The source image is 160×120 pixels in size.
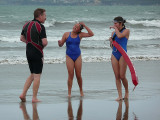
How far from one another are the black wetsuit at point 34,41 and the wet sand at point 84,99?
2.40 feet

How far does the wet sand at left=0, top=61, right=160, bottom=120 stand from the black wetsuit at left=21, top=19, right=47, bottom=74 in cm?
73

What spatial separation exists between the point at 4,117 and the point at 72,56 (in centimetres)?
255

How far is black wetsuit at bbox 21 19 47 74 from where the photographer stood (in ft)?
26.0

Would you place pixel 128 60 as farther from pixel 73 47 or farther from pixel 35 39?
pixel 35 39

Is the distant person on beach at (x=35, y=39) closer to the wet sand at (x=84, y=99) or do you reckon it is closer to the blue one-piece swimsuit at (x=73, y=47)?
the wet sand at (x=84, y=99)

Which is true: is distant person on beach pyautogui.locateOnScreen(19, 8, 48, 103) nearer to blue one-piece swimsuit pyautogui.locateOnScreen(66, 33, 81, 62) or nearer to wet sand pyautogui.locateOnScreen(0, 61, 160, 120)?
wet sand pyautogui.locateOnScreen(0, 61, 160, 120)

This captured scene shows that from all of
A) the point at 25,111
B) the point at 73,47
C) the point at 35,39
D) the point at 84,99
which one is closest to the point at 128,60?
the point at 84,99

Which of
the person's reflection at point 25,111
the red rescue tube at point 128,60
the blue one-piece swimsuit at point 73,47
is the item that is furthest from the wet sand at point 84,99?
the blue one-piece swimsuit at point 73,47

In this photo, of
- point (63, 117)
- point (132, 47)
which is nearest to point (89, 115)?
point (63, 117)

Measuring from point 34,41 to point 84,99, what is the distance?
58.6 inches

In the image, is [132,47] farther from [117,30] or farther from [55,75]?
[117,30]

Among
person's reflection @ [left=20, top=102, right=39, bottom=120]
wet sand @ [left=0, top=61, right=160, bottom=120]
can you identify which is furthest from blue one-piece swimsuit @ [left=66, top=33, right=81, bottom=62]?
person's reflection @ [left=20, top=102, right=39, bottom=120]

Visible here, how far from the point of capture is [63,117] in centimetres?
673

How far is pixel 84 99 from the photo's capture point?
331 inches
